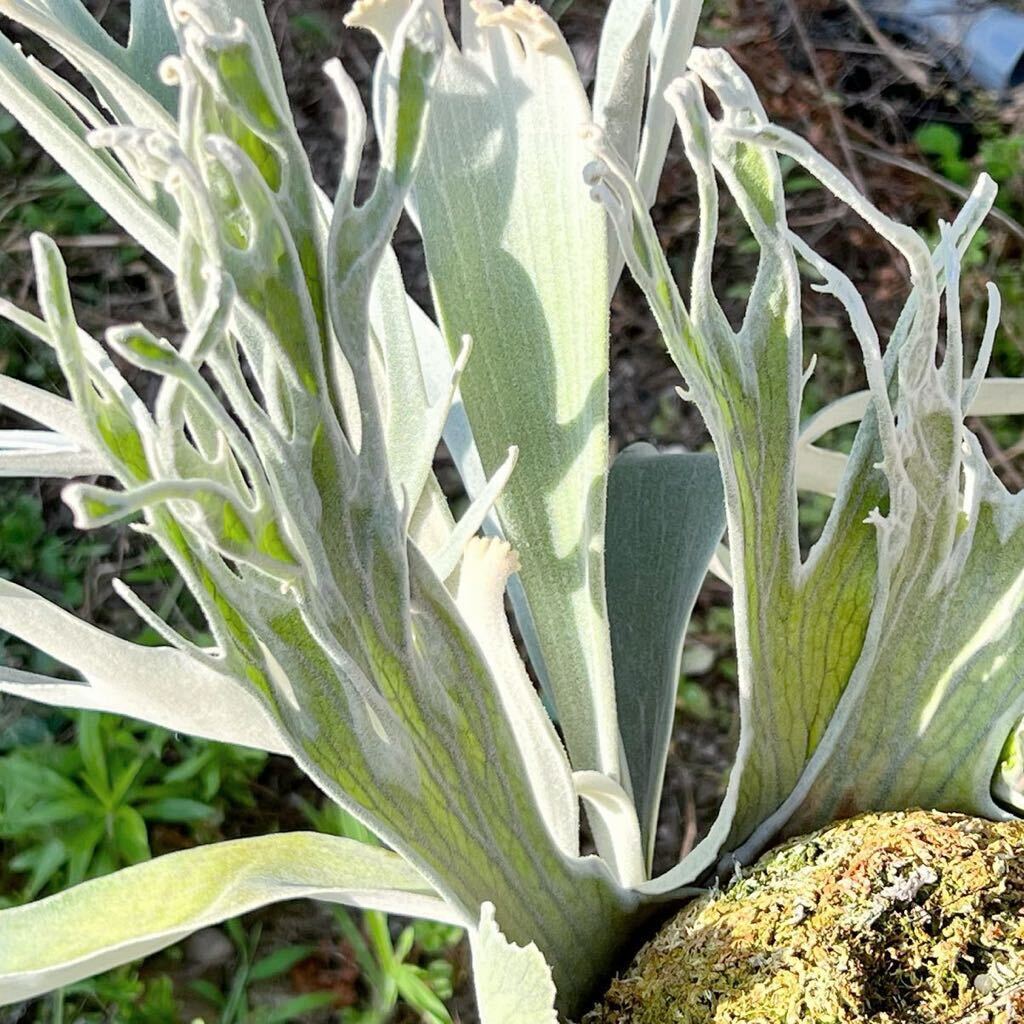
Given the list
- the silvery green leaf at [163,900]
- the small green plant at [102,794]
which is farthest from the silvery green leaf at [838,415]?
the small green plant at [102,794]

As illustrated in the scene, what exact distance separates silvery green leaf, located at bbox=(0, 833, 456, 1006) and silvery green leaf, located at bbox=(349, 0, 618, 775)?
17 cm

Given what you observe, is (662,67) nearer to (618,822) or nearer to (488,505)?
(488,505)

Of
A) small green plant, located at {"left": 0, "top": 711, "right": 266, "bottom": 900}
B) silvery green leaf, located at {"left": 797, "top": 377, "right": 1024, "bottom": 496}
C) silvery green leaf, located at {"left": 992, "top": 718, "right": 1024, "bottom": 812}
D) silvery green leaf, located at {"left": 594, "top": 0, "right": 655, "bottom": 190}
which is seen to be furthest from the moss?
small green plant, located at {"left": 0, "top": 711, "right": 266, "bottom": 900}

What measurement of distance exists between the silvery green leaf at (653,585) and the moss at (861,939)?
16cm

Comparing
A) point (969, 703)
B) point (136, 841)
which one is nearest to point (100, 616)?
point (136, 841)

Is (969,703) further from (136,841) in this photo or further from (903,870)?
(136,841)

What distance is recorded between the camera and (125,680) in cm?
58

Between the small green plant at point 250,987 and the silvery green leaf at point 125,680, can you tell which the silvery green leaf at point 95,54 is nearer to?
the silvery green leaf at point 125,680

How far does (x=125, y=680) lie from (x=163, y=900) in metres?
0.11

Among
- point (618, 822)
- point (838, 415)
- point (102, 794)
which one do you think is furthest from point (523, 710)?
point (102, 794)

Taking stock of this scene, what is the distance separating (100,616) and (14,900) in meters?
0.34

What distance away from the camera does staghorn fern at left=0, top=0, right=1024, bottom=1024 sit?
46 centimetres

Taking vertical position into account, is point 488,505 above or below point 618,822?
above

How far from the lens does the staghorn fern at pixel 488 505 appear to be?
0.46 m
